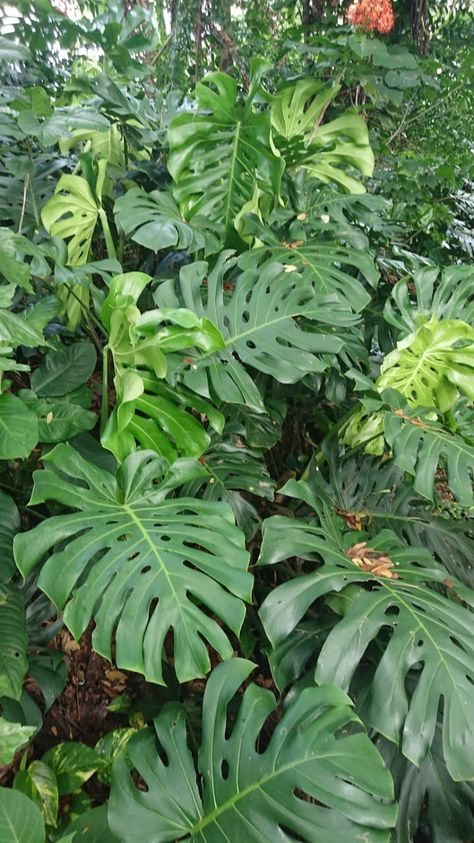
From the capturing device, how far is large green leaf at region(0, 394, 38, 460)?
885mm

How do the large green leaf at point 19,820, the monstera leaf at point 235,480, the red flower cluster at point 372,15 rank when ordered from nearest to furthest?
the large green leaf at point 19,820 < the monstera leaf at point 235,480 < the red flower cluster at point 372,15

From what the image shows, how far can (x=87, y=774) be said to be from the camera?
984mm

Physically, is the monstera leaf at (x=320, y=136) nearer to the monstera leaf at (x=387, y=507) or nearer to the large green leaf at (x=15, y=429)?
the monstera leaf at (x=387, y=507)

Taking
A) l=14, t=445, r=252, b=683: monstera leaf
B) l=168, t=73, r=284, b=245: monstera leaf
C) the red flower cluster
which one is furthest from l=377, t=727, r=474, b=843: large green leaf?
the red flower cluster

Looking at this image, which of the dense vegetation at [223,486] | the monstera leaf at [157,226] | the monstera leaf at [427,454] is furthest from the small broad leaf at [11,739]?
the monstera leaf at [157,226]

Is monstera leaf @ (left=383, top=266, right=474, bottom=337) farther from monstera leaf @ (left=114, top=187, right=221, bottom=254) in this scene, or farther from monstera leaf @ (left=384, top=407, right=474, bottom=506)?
monstera leaf @ (left=114, top=187, right=221, bottom=254)

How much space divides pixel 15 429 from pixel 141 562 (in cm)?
32

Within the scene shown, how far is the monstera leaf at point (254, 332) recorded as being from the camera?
1049 millimetres

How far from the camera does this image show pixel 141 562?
2.61ft

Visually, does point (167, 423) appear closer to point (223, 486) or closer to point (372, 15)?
point (223, 486)

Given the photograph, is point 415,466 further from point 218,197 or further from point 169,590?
point 218,197

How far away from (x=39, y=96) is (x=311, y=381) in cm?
91

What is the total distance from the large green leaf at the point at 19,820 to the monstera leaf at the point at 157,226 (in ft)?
3.08

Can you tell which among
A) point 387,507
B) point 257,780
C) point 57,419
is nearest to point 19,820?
point 257,780
